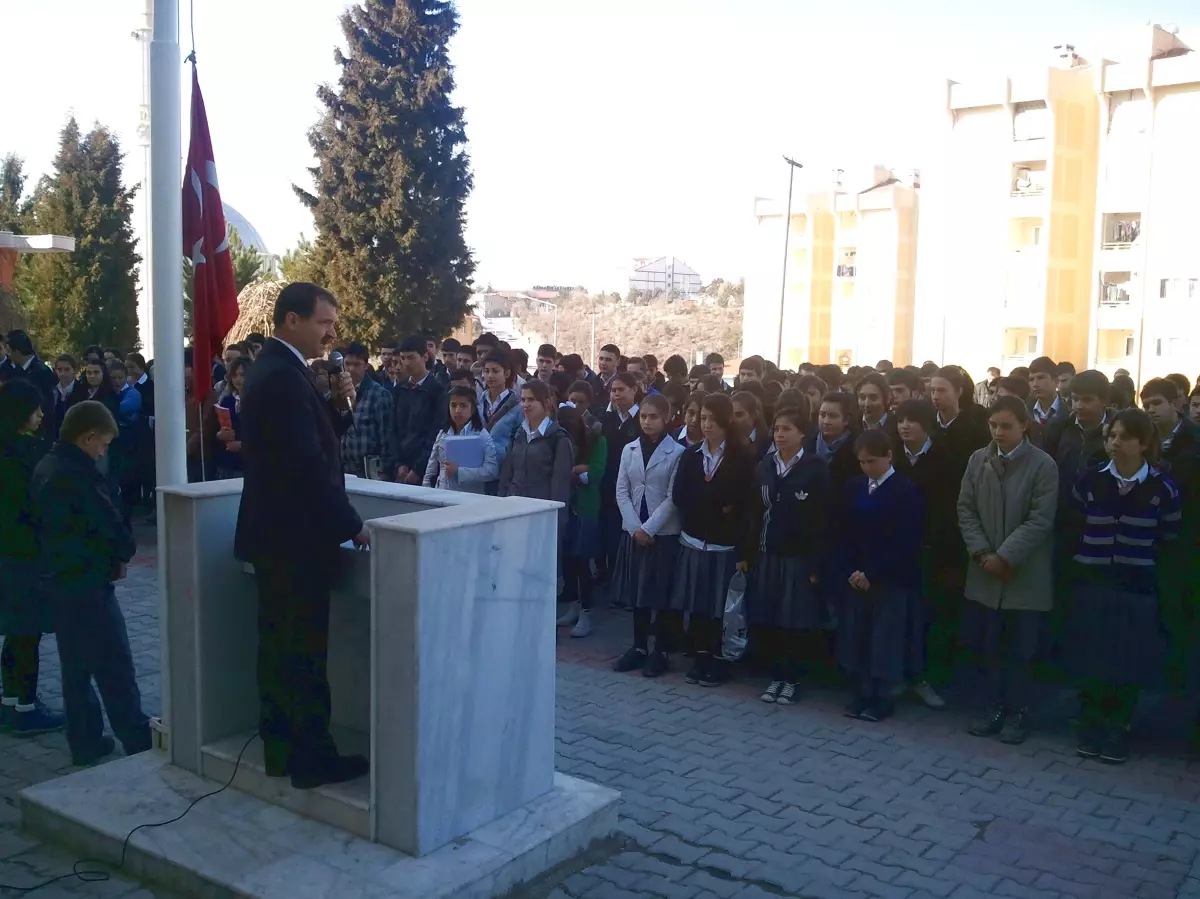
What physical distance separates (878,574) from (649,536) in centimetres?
160

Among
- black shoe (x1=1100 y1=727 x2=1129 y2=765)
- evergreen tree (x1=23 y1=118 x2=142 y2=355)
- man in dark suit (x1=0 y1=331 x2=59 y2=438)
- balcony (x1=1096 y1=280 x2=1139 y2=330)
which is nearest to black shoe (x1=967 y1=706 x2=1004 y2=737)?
black shoe (x1=1100 y1=727 x2=1129 y2=765)

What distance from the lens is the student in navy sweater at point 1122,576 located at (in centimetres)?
596

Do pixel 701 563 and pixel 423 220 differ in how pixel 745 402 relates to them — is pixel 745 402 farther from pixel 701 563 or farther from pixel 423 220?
pixel 423 220

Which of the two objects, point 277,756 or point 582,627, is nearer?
point 277,756

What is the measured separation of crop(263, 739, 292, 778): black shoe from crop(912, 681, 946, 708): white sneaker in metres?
4.11

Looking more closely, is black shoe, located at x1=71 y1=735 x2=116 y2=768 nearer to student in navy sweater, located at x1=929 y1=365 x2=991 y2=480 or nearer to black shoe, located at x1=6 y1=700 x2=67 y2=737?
→ black shoe, located at x1=6 y1=700 x2=67 y2=737

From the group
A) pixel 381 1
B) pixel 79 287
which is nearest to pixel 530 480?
pixel 381 1

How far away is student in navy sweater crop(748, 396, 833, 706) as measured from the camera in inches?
272

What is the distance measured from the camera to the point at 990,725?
6414mm

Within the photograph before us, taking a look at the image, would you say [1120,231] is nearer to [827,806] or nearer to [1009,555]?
[1009,555]

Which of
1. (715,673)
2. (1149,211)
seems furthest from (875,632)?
(1149,211)

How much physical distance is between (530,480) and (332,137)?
26.4 meters

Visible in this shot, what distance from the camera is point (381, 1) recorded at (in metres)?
31.5

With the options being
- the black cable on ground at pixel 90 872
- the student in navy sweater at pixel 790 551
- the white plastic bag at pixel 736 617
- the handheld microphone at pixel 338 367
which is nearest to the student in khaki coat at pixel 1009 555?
the student in navy sweater at pixel 790 551
